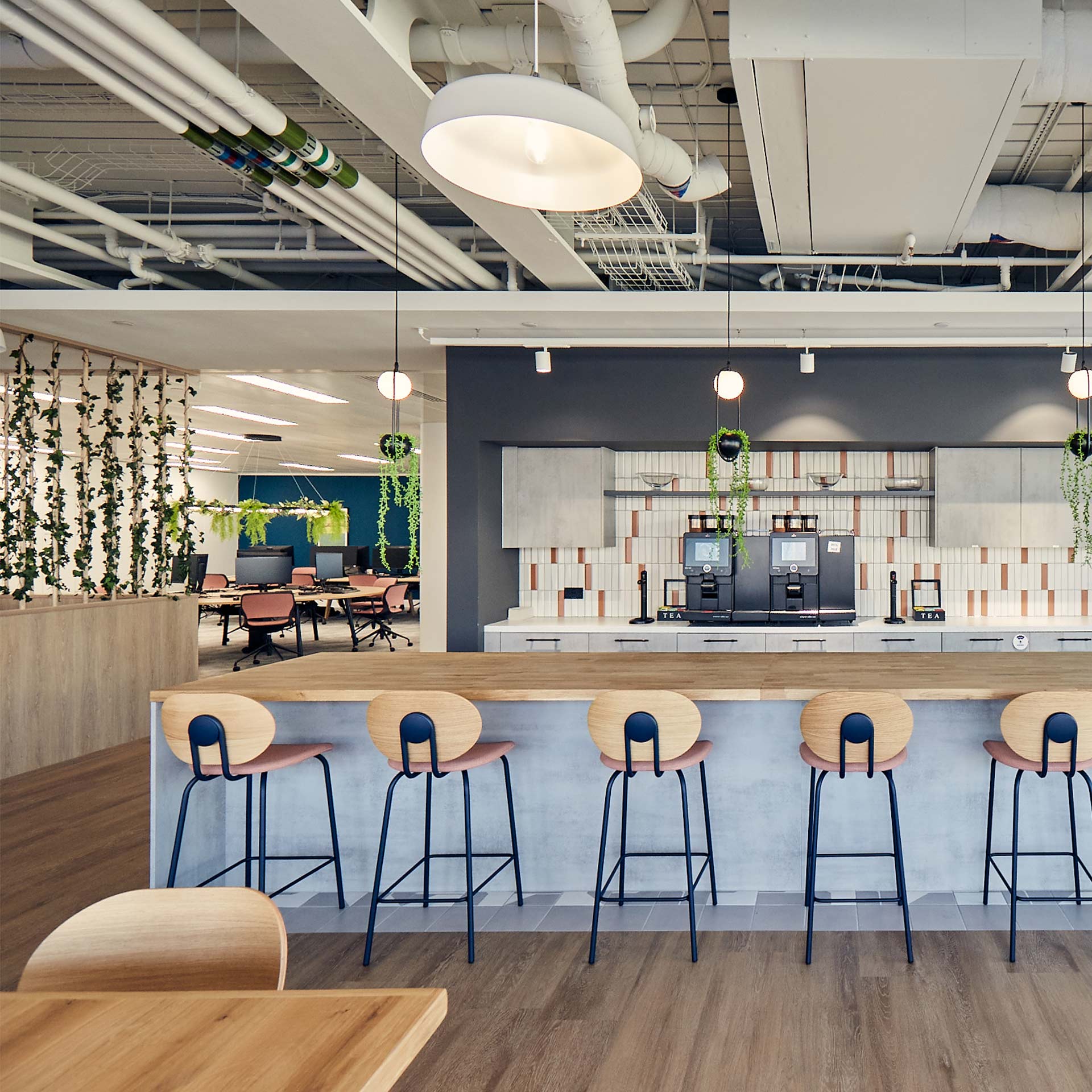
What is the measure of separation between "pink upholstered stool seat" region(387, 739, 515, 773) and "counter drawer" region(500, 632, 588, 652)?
264 centimetres

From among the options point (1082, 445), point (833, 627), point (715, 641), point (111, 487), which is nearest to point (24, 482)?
point (111, 487)

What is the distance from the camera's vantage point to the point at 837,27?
2.31 m

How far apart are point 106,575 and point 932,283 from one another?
5865 millimetres

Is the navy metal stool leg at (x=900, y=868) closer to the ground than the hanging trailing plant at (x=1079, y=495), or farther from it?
closer to the ground

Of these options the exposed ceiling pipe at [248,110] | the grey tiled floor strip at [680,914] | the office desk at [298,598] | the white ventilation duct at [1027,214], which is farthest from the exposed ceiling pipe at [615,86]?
the office desk at [298,598]

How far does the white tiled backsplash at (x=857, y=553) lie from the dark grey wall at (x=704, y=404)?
57 cm

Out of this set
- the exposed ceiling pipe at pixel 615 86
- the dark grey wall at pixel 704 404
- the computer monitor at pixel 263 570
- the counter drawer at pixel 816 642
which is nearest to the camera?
the exposed ceiling pipe at pixel 615 86

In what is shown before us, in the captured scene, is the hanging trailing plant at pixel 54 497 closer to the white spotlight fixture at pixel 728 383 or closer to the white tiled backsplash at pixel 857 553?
the white tiled backsplash at pixel 857 553

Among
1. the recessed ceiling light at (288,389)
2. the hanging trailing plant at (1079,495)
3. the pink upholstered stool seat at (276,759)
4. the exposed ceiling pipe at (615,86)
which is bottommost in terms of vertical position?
the pink upholstered stool seat at (276,759)

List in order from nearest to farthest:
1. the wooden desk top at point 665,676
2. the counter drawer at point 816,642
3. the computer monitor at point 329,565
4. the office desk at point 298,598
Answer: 1. the wooden desk top at point 665,676
2. the counter drawer at point 816,642
3. the office desk at point 298,598
4. the computer monitor at point 329,565

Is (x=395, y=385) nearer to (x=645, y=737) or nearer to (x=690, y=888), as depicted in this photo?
(x=645, y=737)

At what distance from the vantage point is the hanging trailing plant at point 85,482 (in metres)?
5.90

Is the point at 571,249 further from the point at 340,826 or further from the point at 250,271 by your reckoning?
the point at 340,826

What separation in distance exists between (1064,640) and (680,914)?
3.92 meters
